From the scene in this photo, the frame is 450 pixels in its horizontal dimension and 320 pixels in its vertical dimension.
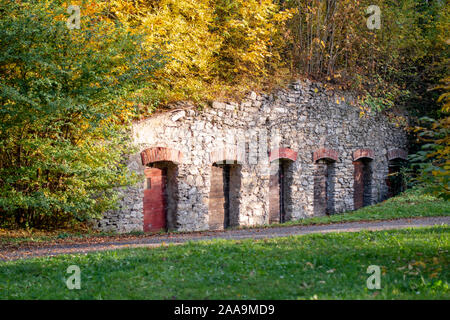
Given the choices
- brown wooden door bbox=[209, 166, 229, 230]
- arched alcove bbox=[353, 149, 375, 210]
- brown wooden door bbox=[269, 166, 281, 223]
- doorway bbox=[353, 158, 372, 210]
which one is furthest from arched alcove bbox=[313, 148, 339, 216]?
brown wooden door bbox=[209, 166, 229, 230]

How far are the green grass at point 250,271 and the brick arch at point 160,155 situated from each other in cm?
394

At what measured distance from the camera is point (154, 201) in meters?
12.1

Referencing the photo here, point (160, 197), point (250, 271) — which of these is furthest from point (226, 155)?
point (250, 271)

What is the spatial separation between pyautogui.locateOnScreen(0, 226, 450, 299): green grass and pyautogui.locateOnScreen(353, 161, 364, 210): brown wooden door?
8775 mm

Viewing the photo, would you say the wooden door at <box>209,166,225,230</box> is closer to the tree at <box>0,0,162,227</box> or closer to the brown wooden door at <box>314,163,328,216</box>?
the tree at <box>0,0,162,227</box>

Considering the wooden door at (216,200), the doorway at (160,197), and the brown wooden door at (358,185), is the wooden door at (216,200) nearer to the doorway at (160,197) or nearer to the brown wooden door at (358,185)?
the doorway at (160,197)

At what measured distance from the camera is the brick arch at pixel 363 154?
1628 centimetres

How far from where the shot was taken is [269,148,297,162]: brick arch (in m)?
13.8

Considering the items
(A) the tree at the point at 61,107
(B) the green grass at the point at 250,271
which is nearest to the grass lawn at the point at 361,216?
(A) the tree at the point at 61,107

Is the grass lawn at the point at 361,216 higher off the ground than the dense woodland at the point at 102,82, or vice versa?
the dense woodland at the point at 102,82

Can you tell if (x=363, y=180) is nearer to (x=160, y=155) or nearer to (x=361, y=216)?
(x=361, y=216)

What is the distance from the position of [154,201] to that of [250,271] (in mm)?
6457

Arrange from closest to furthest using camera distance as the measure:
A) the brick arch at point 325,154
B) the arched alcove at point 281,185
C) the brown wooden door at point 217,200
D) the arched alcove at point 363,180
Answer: the brown wooden door at point 217,200 < the arched alcove at point 281,185 < the brick arch at point 325,154 < the arched alcove at point 363,180

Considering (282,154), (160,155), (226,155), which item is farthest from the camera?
(282,154)
